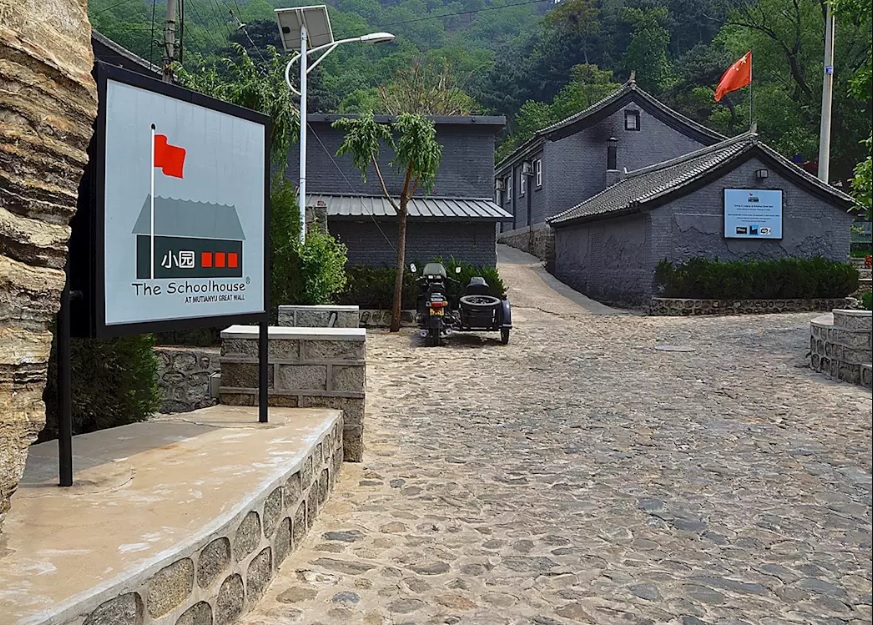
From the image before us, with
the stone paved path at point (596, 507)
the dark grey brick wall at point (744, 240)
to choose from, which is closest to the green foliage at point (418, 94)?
the dark grey brick wall at point (744, 240)

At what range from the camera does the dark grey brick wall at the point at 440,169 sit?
2150 cm

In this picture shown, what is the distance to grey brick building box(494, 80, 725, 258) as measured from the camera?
2948cm

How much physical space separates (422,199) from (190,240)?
676 inches

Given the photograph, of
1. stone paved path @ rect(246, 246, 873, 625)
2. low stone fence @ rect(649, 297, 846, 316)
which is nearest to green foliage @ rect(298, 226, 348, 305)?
stone paved path @ rect(246, 246, 873, 625)

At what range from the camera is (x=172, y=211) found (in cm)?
438

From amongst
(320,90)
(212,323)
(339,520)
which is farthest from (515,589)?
(320,90)

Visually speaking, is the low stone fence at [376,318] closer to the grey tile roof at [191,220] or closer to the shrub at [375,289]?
the shrub at [375,289]

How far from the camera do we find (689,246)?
68.6ft

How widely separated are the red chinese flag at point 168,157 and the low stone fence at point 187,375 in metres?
4.87

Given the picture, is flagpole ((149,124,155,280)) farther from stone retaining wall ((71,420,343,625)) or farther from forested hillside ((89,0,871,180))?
forested hillside ((89,0,871,180))

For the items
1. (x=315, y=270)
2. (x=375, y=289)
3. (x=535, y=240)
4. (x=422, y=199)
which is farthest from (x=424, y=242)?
Result: (x=535, y=240)

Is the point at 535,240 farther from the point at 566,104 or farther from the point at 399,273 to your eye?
the point at 566,104

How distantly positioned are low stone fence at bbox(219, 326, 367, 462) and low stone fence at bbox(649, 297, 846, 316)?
50.8 feet

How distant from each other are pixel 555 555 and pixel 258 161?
296 cm
